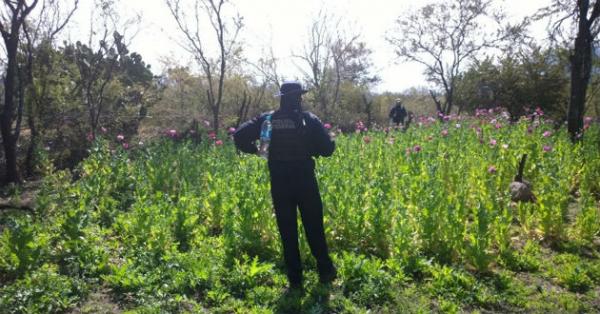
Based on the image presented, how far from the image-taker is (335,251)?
4887mm

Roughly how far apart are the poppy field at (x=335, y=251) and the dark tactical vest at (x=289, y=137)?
1.13 meters

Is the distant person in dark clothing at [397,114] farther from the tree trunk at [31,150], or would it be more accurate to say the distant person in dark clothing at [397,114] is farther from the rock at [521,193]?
the tree trunk at [31,150]

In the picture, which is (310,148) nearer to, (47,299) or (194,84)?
(47,299)

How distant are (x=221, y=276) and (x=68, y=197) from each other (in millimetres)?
3431

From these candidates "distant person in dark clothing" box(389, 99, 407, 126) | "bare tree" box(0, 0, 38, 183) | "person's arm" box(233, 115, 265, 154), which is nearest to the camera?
"person's arm" box(233, 115, 265, 154)

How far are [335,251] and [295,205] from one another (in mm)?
1220

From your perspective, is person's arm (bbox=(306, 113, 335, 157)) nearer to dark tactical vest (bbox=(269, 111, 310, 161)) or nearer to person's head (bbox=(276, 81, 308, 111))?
dark tactical vest (bbox=(269, 111, 310, 161))

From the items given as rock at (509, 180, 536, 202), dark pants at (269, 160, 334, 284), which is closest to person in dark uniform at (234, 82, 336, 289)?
dark pants at (269, 160, 334, 284)

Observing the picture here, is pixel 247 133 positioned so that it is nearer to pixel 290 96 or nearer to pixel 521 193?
pixel 290 96

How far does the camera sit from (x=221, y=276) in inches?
167

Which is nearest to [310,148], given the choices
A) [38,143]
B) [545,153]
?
[545,153]

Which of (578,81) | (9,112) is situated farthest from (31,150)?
(578,81)

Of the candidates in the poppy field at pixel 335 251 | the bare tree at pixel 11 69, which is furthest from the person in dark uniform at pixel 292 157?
the bare tree at pixel 11 69

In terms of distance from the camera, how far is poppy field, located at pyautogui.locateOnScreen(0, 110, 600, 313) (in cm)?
378
